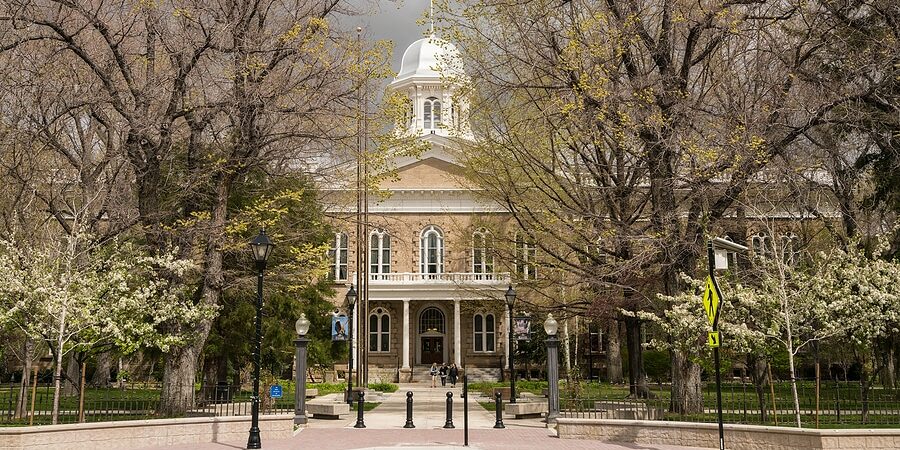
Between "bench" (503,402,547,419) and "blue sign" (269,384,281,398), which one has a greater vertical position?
"blue sign" (269,384,281,398)

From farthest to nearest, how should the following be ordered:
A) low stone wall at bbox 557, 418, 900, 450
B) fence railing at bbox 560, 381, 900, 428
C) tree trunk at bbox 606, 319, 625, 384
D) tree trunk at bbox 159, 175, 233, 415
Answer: tree trunk at bbox 606, 319, 625, 384
tree trunk at bbox 159, 175, 233, 415
fence railing at bbox 560, 381, 900, 428
low stone wall at bbox 557, 418, 900, 450

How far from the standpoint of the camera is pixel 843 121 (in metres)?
18.0

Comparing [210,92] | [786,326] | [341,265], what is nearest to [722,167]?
[786,326]

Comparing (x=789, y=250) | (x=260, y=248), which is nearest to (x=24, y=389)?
(x=260, y=248)

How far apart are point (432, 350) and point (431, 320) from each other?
1890 mm

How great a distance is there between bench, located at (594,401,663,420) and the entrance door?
100ft

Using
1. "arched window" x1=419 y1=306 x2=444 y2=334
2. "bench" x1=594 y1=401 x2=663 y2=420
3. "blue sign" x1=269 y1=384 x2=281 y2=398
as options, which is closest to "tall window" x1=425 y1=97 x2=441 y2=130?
"arched window" x1=419 y1=306 x2=444 y2=334

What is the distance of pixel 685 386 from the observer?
1886cm

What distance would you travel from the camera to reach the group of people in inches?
1716

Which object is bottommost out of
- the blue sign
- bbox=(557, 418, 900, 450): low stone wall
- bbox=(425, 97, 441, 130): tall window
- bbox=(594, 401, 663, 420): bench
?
bbox=(557, 418, 900, 450): low stone wall

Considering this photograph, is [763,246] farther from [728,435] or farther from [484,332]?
[484,332]

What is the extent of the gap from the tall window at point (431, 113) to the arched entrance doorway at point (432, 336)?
50.3 feet

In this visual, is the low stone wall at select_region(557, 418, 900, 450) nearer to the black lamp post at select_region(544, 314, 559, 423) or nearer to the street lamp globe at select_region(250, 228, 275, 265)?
the black lamp post at select_region(544, 314, 559, 423)

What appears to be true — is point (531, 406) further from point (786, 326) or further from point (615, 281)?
point (786, 326)
